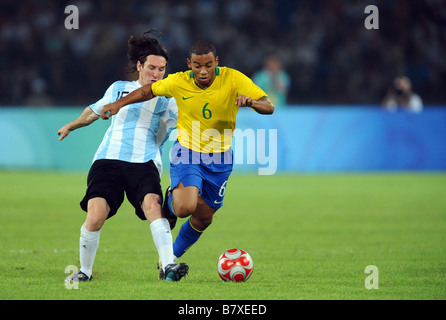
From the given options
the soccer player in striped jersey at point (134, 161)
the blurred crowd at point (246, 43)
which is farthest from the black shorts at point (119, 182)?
the blurred crowd at point (246, 43)

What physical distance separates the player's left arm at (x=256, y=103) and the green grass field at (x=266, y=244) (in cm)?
136

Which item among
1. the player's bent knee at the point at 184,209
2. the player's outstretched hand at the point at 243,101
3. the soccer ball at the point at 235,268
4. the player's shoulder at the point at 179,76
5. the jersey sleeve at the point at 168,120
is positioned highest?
the player's shoulder at the point at 179,76

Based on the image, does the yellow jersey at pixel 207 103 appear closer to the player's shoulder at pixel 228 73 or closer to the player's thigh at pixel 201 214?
the player's shoulder at pixel 228 73

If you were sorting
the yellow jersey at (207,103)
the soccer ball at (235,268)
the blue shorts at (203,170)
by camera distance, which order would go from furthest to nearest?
1. the blue shorts at (203,170)
2. the yellow jersey at (207,103)
3. the soccer ball at (235,268)

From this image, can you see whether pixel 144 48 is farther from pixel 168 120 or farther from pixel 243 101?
pixel 243 101

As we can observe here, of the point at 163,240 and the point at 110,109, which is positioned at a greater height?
the point at 110,109

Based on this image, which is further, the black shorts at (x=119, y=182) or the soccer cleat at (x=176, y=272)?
the black shorts at (x=119, y=182)

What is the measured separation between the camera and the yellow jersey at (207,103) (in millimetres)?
6199

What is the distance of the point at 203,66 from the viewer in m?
6.09

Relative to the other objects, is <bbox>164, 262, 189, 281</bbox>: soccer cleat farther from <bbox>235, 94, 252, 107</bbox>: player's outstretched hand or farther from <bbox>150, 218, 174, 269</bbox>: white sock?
<bbox>235, 94, 252, 107</bbox>: player's outstretched hand

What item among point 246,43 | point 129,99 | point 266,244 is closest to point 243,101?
point 129,99

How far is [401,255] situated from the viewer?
7.51 metres

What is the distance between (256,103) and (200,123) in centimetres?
69

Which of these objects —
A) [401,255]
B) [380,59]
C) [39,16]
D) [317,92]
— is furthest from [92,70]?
[401,255]
